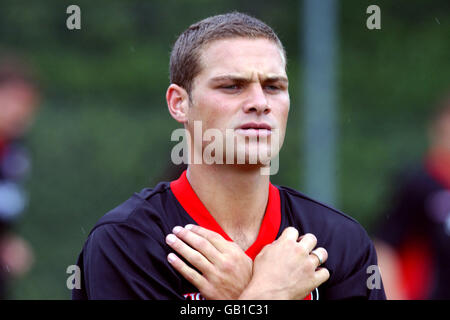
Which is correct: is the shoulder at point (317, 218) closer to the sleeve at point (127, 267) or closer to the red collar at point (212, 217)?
the red collar at point (212, 217)

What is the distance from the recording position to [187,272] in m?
2.88

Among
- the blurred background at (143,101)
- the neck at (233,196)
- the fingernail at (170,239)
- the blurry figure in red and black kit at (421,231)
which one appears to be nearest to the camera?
the fingernail at (170,239)

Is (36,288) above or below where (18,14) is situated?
below

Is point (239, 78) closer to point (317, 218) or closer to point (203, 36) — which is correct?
point (203, 36)

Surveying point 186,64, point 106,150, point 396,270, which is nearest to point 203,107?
point 186,64

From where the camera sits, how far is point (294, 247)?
9.78ft

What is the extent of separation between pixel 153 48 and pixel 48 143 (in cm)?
224

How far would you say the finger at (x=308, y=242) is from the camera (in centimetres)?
300

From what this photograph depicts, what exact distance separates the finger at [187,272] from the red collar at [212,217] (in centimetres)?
26

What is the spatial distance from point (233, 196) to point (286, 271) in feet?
1.54

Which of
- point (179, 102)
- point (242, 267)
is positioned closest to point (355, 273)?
point (242, 267)

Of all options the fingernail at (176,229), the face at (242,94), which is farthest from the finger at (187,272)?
the face at (242,94)
